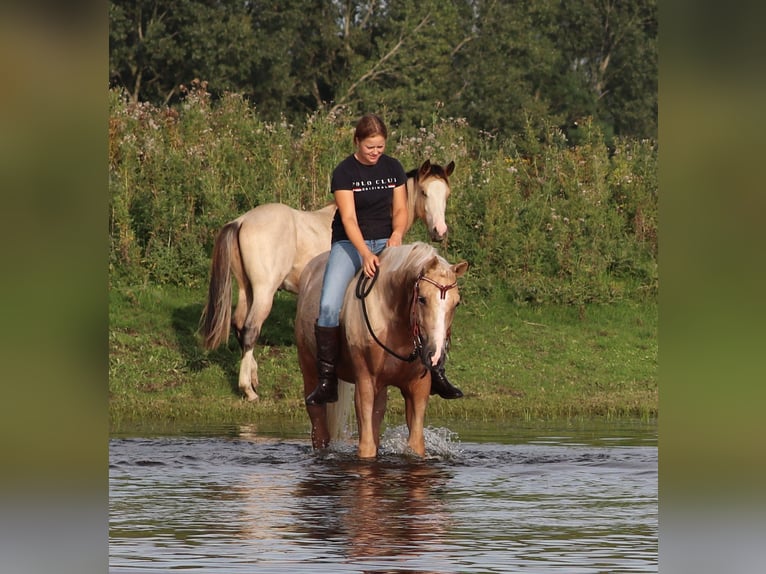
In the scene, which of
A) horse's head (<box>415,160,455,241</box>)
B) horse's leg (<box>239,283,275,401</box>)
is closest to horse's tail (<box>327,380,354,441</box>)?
horse's head (<box>415,160,455,241</box>)

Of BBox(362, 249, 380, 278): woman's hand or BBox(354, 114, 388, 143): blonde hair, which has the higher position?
BBox(354, 114, 388, 143): blonde hair

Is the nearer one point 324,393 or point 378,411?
point 324,393

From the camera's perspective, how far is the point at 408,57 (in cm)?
3662

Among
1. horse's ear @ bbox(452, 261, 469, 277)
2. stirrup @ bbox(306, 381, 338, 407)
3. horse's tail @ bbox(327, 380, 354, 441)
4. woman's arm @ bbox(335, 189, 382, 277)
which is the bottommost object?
horse's tail @ bbox(327, 380, 354, 441)

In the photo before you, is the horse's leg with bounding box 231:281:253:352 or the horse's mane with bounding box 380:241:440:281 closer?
the horse's mane with bounding box 380:241:440:281

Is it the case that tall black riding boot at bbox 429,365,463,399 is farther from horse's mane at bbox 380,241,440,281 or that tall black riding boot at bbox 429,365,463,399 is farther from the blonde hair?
the blonde hair

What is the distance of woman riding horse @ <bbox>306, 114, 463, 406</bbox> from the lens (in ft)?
29.1

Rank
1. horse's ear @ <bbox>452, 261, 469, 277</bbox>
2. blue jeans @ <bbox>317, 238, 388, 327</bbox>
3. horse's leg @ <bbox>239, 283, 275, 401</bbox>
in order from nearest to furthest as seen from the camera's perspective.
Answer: horse's ear @ <bbox>452, 261, 469, 277</bbox>, blue jeans @ <bbox>317, 238, 388, 327</bbox>, horse's leg @ <bbox>239, 283, 275, 401</bbox>

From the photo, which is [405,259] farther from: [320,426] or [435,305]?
[320,426]

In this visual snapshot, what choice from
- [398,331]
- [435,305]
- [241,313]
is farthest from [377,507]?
[241,313]

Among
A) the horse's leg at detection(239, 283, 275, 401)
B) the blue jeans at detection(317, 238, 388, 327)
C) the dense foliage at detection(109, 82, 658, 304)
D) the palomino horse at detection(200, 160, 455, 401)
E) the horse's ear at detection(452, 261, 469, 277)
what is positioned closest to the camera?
the horse's ear at detection(452, 261, 469, 277)

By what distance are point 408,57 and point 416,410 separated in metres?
28.4
